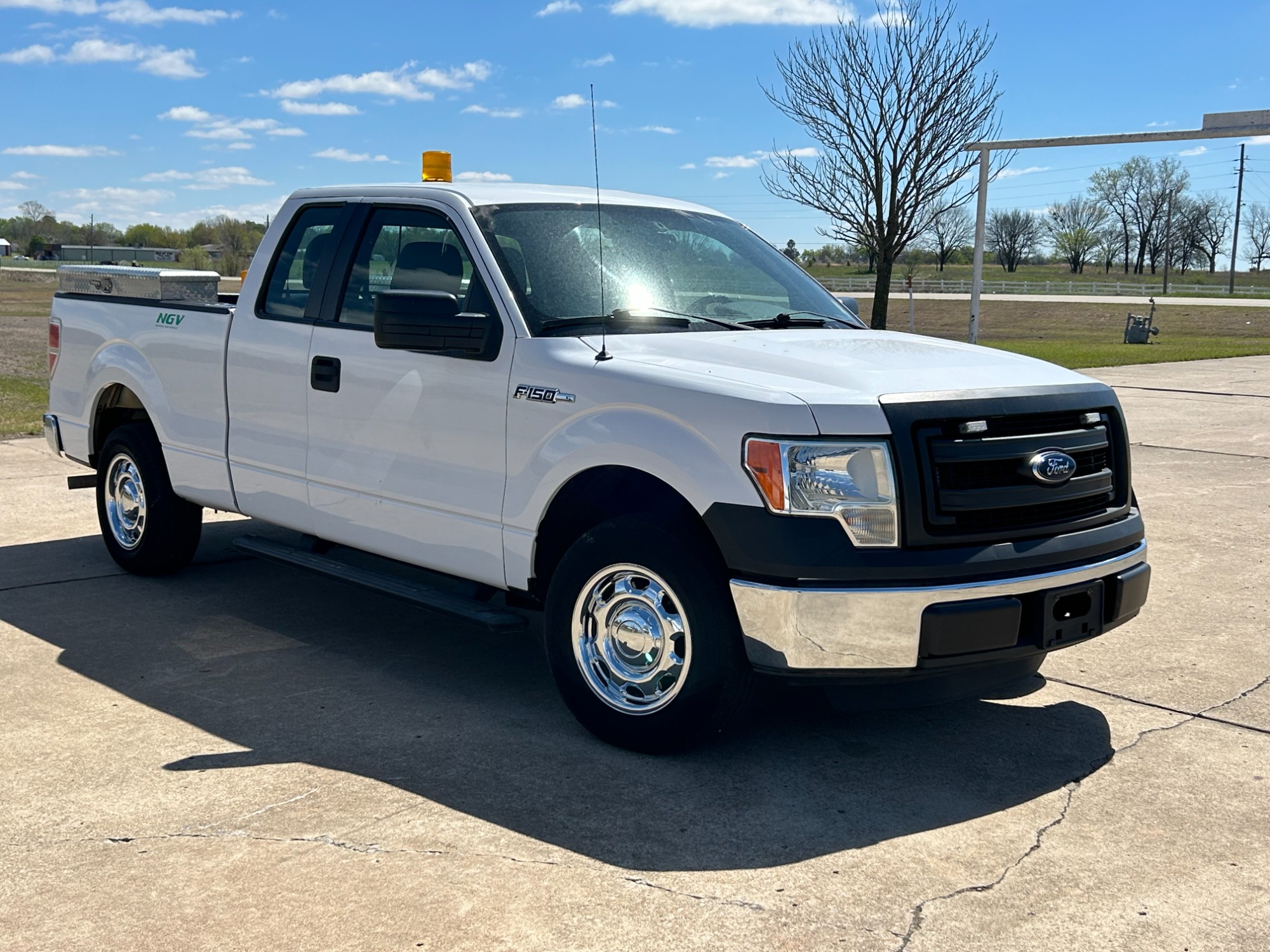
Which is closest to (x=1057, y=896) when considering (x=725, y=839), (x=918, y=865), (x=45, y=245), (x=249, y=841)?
(x=918, y=865)

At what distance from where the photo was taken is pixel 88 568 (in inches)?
284

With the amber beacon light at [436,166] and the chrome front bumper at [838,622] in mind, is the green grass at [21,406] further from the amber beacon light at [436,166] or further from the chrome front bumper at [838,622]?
the chrome front bumper at [838,622]

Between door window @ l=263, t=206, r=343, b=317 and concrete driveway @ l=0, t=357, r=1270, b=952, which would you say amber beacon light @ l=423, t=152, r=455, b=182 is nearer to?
door window @ l=263, t=206, r=343, b=317

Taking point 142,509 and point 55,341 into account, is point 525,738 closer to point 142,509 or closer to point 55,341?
point 142,509

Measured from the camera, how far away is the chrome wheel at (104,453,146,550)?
6918 mm

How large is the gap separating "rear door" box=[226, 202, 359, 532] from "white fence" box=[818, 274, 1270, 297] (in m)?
71.1

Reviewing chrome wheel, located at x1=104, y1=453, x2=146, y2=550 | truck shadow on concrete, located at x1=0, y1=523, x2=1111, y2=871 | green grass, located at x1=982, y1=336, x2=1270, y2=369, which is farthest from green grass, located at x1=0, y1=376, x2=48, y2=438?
green grass, located at x1=982, y1=336, x2=1270, y2=369

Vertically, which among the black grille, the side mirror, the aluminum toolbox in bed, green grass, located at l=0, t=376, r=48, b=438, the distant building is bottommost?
green grass, located at l=0, t=376, r=48, b=438

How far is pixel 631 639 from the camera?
14.6 ft

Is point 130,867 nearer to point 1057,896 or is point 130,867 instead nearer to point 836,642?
point 836,642

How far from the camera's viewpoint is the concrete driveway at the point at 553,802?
3.38 meters

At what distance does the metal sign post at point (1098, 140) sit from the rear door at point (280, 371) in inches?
692

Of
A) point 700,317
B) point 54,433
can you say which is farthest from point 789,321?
point 54,433

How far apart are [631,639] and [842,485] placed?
92 centimetres
